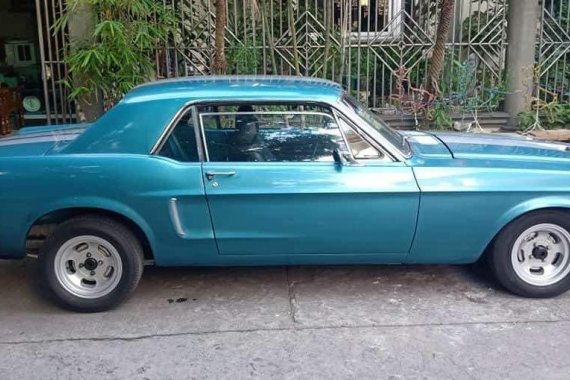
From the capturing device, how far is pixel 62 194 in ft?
12.8

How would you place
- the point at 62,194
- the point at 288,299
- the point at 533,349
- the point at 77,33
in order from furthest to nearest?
the point at 77,33 → the point at 288,299 → the point at 62,194 → the point at 533,349

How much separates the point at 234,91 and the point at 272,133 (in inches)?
15.1

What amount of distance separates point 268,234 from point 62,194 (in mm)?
1357

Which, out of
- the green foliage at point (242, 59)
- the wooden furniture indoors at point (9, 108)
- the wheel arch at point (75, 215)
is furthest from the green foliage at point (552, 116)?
the wooden furniture indoors at point (9, 108)

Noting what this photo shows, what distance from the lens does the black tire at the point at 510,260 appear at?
13.3ft

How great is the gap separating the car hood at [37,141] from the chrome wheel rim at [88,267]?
0.68 metres

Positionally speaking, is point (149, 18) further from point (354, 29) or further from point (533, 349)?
point (533, 349)

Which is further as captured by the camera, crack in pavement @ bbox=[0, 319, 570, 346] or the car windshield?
the car windshield

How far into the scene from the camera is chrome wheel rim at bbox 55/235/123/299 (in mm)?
4027

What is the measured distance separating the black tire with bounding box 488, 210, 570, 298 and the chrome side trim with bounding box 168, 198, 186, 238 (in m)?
2.12

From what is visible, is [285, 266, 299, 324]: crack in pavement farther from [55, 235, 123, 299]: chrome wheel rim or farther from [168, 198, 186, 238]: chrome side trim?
[55, 235, 123, 299]: chrome wheel rim

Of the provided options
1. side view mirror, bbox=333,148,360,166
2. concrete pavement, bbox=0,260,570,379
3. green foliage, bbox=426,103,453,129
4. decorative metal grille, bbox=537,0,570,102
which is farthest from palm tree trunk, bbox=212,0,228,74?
decorative metal grille, bbox=537,0,570,102

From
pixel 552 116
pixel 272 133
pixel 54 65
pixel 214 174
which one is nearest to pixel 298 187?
pixel 272 133

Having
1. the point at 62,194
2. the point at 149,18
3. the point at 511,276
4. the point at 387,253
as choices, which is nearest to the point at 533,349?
the point at 511,276
